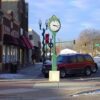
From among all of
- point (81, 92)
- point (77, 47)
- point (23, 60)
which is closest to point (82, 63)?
point (81, 92)

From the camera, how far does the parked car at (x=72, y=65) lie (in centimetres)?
3903

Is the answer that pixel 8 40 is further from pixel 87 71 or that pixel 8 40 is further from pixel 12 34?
pixel 87 71

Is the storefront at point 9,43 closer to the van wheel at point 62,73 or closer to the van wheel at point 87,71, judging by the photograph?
the van wheel at point 62,73

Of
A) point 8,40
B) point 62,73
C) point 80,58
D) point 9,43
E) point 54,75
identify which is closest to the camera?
point 54,75

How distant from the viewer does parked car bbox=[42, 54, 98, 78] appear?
39.0m

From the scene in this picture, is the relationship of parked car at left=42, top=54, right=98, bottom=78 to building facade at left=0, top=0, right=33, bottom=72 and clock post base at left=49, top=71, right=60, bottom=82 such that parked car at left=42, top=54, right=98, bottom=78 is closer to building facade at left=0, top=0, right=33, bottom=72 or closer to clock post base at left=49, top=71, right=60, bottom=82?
building facade at left=0, top=0, right=33, bottom=72

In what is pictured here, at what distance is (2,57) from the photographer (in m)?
46.4

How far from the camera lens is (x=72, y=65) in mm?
39469

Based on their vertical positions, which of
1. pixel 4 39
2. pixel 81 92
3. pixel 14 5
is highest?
pixel 14 5

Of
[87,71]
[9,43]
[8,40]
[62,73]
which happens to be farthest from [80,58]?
[9,43]

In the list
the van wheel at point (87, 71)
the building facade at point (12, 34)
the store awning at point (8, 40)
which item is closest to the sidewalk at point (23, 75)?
the building facade at point (12, 34)

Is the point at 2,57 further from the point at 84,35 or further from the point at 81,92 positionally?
the point at 84,35

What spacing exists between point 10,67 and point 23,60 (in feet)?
50.7

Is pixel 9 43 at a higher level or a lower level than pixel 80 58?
higher
